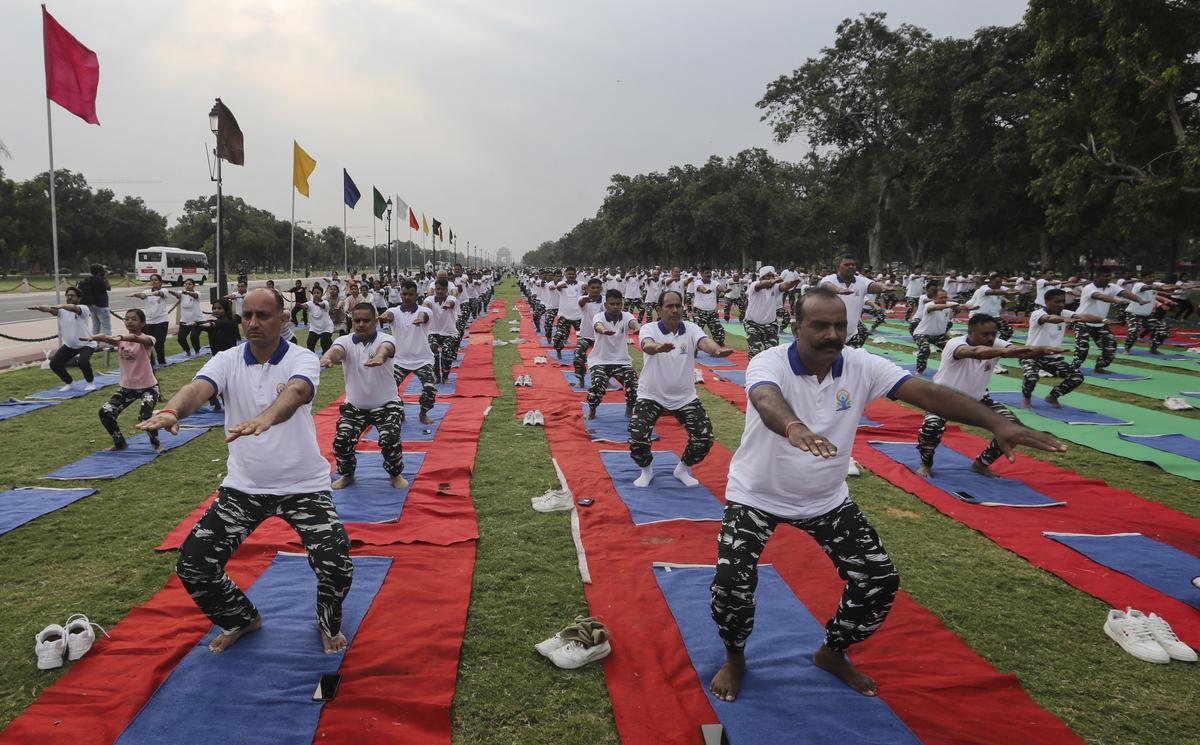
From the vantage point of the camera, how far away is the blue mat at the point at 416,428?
8.74 m

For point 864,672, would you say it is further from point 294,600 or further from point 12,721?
point 12,721

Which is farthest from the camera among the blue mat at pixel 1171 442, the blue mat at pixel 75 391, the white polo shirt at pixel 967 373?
the blue mat at pixel 75 391

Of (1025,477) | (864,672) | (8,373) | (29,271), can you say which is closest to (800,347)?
(864,672)

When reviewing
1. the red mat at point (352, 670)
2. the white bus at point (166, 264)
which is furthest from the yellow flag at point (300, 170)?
the white bus at point (166, 264)

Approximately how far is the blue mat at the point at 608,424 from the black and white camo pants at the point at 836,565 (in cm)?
509

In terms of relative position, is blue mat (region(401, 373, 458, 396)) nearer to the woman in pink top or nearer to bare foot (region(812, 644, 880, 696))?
the woman in pink top

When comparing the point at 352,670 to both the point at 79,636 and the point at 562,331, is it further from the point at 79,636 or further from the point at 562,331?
the point at 562,331

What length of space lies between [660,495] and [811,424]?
11.3 ft

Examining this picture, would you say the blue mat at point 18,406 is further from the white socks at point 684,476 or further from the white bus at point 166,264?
the white bus at point 166,264

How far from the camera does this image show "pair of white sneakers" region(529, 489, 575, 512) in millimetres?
6094

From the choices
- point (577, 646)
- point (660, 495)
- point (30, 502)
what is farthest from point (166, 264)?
point (577, 646)

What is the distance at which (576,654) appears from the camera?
12.2ft

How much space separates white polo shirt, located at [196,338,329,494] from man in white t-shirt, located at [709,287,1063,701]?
2382 mm

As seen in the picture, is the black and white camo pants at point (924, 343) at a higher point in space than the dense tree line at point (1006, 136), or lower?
lower
